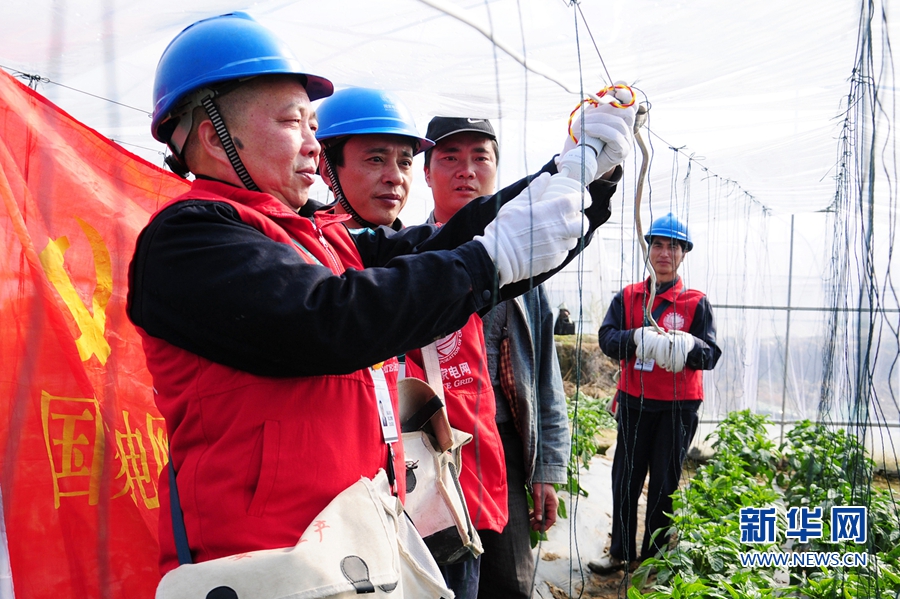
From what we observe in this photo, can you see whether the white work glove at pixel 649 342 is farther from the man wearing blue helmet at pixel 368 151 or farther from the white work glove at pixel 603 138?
the white work glove at pixel 603 138

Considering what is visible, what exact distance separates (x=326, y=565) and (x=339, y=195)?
4.65ft

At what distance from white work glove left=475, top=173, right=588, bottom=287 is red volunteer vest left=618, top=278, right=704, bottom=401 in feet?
9.00

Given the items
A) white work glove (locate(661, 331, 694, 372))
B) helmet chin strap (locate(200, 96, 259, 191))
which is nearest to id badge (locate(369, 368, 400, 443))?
helmet chin strap (locate(200, 96, 259, 191))

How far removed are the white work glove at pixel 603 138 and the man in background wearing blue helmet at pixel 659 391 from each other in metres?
2.46

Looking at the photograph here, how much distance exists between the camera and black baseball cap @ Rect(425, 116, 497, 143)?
2375 mm

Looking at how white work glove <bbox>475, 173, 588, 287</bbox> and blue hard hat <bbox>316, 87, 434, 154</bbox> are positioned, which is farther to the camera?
blue hard hat <bbox>316, 87, 434, 154</bbox>

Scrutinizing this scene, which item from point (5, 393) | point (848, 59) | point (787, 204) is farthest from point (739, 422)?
point (5, 393)

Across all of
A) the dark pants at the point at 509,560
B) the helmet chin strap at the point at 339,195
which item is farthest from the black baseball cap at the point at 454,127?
the dark pants at the point at 509,560

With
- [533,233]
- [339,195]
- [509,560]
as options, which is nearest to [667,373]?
[509,560]

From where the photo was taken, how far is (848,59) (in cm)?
272

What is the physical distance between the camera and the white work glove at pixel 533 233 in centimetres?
125

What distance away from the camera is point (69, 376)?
70.4 inches

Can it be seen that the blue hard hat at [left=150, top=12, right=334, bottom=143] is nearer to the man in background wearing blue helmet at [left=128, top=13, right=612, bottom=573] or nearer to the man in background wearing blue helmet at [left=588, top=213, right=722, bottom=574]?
the man in background wearing blue helmet at [left=128, top=13, right=612, bottom=573]

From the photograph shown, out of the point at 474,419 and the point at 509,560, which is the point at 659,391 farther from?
the point at 474,419
